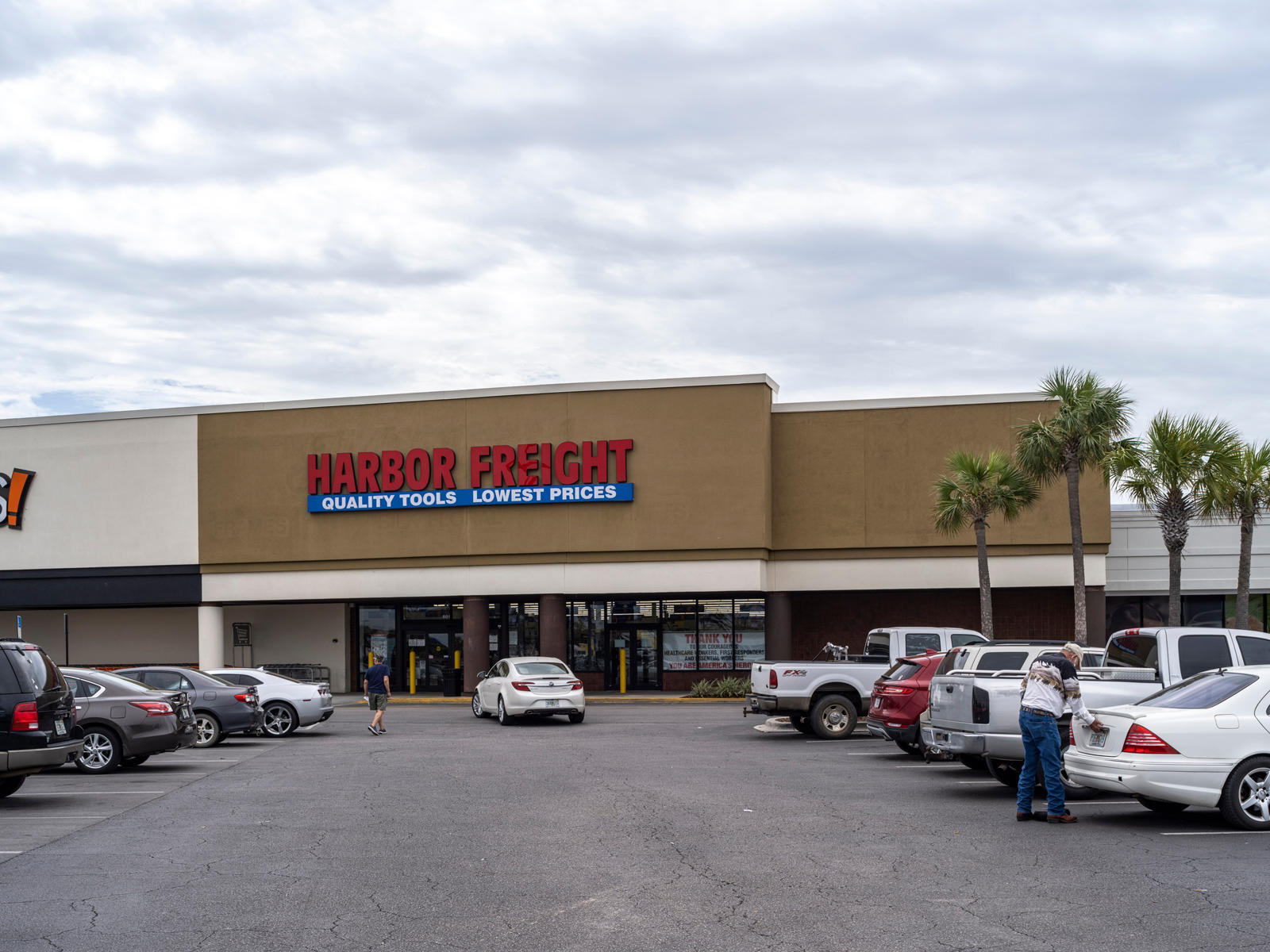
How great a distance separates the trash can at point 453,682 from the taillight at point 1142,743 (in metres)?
28.9

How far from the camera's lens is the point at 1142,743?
11.6 m

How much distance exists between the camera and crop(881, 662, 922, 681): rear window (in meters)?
18.8

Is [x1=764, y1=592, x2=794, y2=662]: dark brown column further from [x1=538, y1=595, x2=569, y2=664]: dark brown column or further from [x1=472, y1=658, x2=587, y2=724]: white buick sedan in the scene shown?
[x1=472, y1=658, x2=587, y2=724]: white buick sedan

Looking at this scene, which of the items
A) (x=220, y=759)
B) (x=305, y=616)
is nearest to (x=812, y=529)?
(x=305, y=616)

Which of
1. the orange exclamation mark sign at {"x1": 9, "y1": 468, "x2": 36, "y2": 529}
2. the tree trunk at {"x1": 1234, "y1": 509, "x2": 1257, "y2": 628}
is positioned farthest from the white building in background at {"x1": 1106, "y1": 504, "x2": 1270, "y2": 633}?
the orange exclamation mark sign at {"x1": 9, "y1": 468, "x2": 36, "y2": 529}

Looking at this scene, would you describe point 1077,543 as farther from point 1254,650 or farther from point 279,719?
point 279,719

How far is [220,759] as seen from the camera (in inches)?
775

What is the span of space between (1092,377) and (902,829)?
18717 mm

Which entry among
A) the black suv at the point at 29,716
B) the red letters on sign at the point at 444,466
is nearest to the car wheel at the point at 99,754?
the black suv at the point at 29,716

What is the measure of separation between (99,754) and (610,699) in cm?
1977

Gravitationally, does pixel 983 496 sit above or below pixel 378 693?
above

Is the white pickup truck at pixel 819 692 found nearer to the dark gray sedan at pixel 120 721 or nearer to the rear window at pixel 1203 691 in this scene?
the rear window at pixel 1203 691

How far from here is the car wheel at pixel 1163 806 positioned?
12.4 meters

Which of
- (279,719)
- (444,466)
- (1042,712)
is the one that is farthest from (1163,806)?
(444,466)
